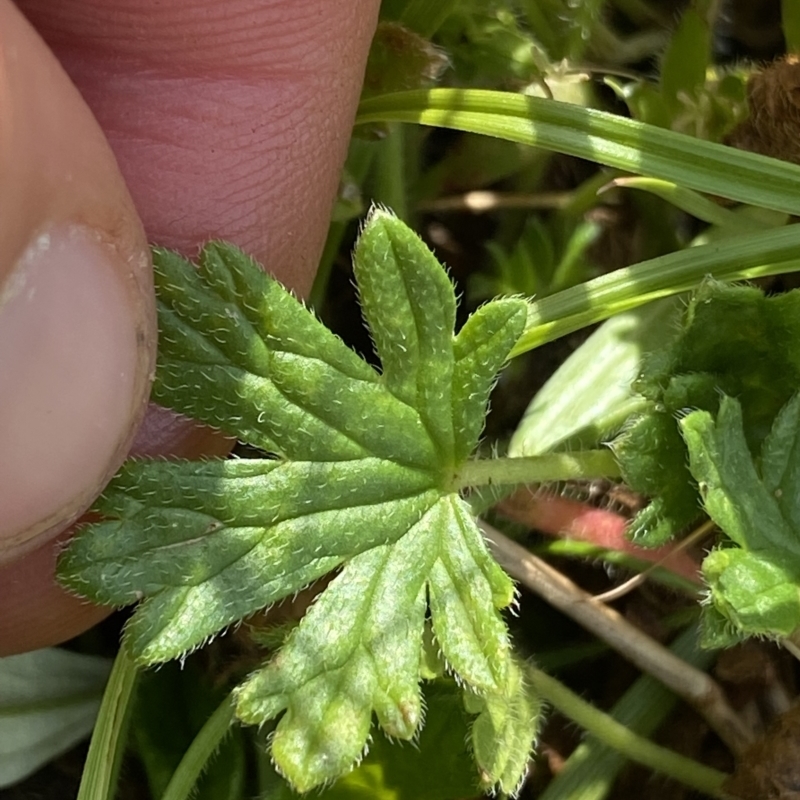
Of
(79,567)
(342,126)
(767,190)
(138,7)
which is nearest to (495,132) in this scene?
(342,126)

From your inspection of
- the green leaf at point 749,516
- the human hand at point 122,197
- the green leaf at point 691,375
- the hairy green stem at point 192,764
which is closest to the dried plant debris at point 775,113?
the green leaf at point 691,375

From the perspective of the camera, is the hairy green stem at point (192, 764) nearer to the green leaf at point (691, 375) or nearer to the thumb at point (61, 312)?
the thumb at point (61, 312)

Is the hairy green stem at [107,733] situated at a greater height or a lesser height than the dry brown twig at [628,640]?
greater

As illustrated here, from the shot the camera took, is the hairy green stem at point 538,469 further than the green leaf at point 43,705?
No

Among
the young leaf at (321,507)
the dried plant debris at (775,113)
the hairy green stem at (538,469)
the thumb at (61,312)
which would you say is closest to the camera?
the thumb at (61,312)

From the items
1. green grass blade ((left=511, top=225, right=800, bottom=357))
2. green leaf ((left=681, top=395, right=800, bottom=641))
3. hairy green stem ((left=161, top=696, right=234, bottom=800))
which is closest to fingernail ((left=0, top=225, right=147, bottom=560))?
hairy green stem ((left=161, top=696, right=234, bottom=800))

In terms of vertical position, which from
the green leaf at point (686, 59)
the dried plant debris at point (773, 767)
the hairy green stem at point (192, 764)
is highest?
the green leaf at point (686, 59)
